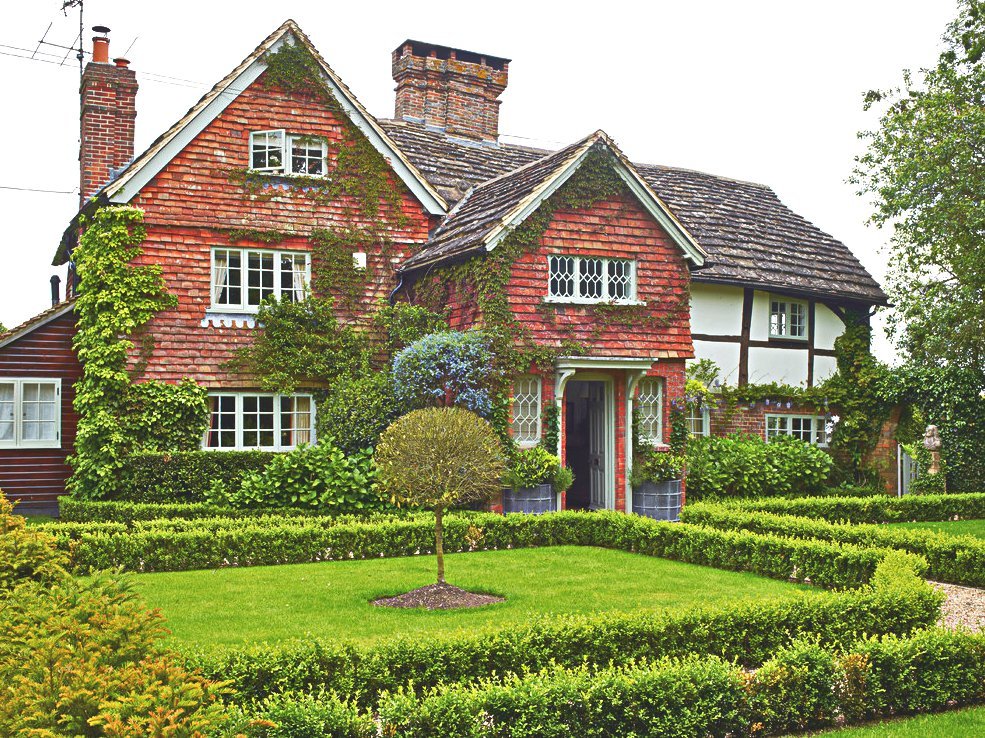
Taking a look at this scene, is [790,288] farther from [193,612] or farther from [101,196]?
[193,612]

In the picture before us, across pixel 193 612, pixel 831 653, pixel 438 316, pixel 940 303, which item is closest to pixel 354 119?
pixel 438 316

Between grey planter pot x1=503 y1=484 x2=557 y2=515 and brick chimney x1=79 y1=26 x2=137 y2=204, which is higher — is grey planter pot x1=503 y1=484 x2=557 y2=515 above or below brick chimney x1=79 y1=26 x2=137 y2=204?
below

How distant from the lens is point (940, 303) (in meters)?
25.3

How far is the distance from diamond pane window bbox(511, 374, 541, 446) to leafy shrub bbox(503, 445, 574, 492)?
47 cm

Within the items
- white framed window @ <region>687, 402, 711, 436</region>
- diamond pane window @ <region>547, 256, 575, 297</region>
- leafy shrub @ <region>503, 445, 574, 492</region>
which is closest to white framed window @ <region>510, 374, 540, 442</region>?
leafy shrub @ <region>503, 445, 574, 492</region>

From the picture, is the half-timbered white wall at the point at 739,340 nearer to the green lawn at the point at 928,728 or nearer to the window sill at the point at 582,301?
the window sill at the point at 582,301

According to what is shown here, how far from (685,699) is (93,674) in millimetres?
4855

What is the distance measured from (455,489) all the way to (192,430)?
10241mm

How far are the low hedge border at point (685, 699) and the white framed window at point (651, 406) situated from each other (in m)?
12.1

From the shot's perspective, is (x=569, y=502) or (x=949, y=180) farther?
(x=949, y=180)

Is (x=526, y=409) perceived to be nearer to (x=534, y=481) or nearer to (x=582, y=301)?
(x=534, y=481)

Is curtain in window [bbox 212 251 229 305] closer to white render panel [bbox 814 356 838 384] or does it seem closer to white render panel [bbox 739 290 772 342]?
white render panel [bbox 739 290 772 342]

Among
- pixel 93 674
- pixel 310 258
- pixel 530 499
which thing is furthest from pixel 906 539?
pixel 310 258

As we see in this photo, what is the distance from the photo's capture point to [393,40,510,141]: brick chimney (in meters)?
29.9
